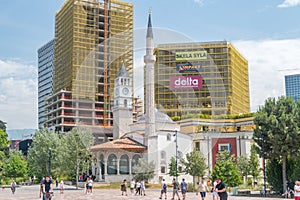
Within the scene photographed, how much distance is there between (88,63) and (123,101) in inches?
1064

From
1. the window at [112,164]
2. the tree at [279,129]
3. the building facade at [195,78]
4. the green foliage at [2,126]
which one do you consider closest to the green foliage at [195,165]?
the window at [112,164]

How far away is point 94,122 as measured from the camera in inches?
3816

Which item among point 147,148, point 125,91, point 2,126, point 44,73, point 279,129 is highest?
point 44,73

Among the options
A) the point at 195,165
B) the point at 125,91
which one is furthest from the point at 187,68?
the point at 195,165

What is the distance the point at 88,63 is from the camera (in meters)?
96.9

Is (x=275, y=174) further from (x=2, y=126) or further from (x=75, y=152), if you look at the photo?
(x=2, y=126)

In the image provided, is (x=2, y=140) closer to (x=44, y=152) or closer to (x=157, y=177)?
(x=44, y=152)

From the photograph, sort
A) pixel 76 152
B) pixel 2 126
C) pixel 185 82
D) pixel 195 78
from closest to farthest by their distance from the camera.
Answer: pixel 76 152, pixel 2 126, pixel 185 82, pixel 195 78

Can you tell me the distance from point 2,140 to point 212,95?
44044 mm

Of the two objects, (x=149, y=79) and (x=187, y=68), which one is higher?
(x=187, y=68)

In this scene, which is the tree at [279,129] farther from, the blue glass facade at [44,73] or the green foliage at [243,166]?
the blue glass facade at [44,73]

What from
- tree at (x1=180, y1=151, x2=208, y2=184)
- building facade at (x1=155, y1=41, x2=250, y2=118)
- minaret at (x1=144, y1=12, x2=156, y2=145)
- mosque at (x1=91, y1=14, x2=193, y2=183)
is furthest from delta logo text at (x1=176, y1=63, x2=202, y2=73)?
tree at (x1=180, y1=151, x2=208, y2=184)

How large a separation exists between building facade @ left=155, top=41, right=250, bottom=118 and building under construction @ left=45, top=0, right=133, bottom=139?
→ 37.2 ft

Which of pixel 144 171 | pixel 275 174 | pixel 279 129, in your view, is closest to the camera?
pixel 279 129
